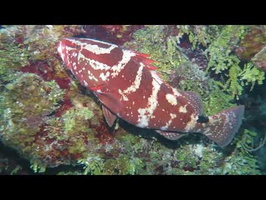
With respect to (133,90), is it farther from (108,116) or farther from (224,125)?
(224,125)

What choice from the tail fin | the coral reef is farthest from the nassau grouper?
the coral reef

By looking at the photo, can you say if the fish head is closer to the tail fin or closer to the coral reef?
the coral reef

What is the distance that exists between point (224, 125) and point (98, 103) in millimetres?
2346

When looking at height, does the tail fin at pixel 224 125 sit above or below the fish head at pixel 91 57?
below

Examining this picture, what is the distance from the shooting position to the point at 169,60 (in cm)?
460

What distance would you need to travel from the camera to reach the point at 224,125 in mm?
4301

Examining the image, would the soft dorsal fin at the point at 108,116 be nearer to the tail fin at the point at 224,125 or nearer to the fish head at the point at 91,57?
the fish head at the point at 91,57

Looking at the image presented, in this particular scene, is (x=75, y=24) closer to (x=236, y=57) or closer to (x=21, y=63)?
(x=21, y=63)

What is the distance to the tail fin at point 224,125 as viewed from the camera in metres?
4.25

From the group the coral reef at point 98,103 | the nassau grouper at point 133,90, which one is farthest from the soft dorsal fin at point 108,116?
the coral reef at point 98,103
